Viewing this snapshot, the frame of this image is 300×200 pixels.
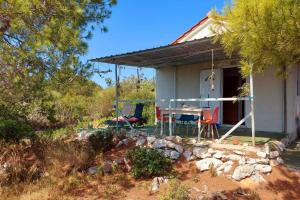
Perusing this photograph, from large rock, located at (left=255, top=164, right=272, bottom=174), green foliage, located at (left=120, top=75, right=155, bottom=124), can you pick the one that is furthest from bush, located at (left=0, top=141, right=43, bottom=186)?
large rock, located at (left=255, top=164, right=272, bottom=174)

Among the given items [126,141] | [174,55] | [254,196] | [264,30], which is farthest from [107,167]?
[264,30]

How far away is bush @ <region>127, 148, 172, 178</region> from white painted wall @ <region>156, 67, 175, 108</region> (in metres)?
5.44

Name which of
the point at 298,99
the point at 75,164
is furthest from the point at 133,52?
the point at 298,99

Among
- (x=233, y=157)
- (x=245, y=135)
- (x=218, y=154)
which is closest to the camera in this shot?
(x=233, y=157)

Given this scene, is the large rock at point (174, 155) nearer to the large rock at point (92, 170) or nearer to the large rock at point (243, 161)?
the large rock at point (243, 161)

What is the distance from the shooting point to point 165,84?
12703 mm

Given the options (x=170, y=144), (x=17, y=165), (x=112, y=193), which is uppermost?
(x=170, y=144)

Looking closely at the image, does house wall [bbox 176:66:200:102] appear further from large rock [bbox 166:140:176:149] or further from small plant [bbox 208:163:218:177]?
small plant [bbox 208:163:218:177]

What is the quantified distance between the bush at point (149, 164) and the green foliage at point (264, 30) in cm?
303

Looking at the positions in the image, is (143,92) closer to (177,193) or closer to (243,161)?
(243,161)

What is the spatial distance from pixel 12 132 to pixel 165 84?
622 centimetres

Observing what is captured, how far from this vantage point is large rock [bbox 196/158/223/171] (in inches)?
266

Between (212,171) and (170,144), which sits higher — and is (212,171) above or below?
below

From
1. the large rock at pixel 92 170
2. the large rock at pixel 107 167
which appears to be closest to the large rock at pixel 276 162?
the large rock at pixel 107 167
